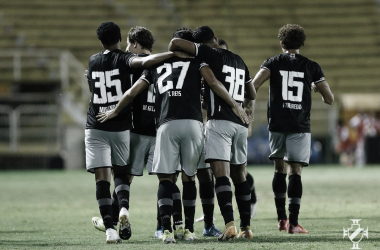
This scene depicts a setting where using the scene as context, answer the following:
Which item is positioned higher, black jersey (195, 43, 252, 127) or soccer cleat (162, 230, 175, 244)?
black jersey (195, 43, 252, 127)

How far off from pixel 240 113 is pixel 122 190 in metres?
1.42

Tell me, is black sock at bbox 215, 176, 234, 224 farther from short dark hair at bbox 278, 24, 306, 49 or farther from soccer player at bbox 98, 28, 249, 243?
short dark hair at bbox 278, 24, 306, 49

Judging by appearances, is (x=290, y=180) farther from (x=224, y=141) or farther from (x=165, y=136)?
(x=165, y=136)

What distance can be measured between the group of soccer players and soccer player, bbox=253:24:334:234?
0.03 ft

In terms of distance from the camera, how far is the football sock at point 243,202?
20.9ft

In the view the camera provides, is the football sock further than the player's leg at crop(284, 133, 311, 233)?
No

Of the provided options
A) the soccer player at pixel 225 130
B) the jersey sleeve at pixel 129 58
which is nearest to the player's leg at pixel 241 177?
the soccer player at pixel 225 130

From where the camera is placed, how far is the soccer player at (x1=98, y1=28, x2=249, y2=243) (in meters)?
6.09

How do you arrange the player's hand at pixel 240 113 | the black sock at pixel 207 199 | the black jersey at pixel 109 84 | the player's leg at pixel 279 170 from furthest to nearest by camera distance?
1. the player's leg at pixel 279 170
2. the black sock at pixel 207 199
3. the black jersey at pixel 109 84
4. the player's hand at pixel 240 113

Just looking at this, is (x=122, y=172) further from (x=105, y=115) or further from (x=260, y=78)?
(x=260, y=78)

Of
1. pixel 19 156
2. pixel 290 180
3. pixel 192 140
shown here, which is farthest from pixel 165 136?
pixel 19 156

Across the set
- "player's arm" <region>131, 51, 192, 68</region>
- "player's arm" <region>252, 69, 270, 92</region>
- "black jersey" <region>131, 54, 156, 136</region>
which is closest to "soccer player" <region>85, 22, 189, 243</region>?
"player's arm" <region>131, 51, 192, 68</region>

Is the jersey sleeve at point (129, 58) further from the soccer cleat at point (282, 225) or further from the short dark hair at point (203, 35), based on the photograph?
the soccer cleat at point (282, 225)

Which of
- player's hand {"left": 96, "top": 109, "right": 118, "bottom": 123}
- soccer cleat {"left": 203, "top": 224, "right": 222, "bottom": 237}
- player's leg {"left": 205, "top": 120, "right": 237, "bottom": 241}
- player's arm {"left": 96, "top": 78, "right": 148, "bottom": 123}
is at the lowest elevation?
soccer cleat {"left": 203, "top": 224, "right": 222, "bottom": 237}
